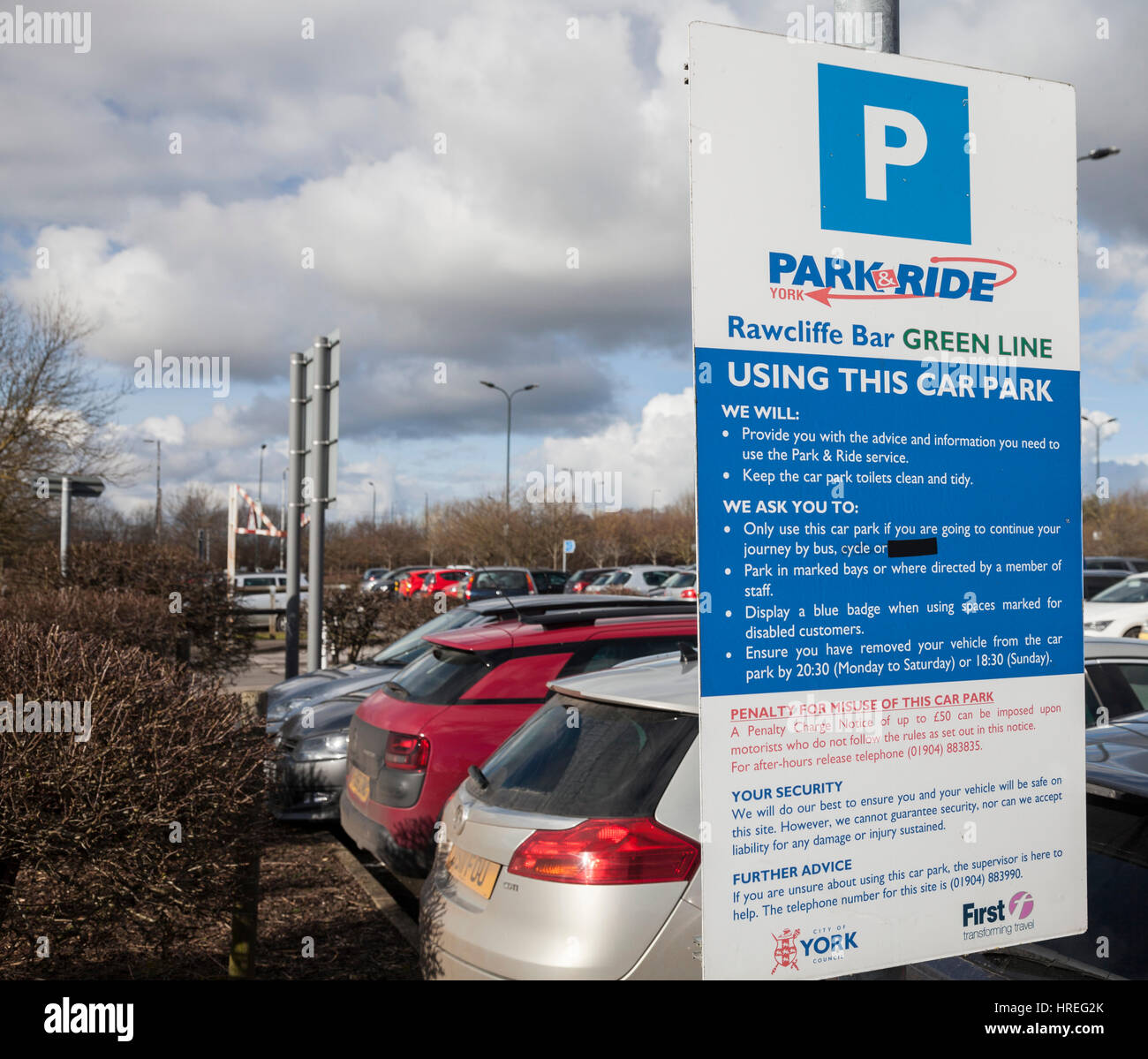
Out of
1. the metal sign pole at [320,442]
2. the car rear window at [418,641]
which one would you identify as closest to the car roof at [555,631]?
the car rear window at [418,641]

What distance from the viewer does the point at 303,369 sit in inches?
349

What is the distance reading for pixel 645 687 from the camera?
3.77 metres

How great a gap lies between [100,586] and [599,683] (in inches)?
365

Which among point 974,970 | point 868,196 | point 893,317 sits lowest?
point 974,970

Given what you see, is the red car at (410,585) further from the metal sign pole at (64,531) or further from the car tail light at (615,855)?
the car tail light at (615,855)

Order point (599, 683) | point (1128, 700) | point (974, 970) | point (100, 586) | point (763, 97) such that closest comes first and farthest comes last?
point (763, 97), point (974, 970), point (599, 683), point (1128, 700), point (100, 586)

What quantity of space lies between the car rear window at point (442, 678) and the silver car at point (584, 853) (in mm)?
1803

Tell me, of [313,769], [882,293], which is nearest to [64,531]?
[313,769]

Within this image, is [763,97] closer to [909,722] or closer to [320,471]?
[909,722]

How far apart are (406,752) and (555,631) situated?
3.71ft
